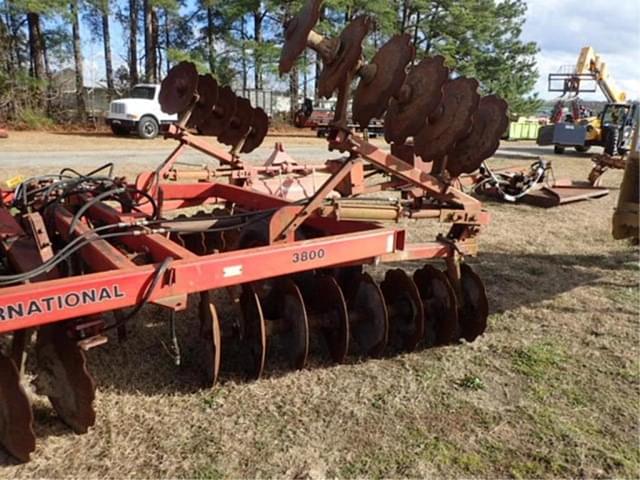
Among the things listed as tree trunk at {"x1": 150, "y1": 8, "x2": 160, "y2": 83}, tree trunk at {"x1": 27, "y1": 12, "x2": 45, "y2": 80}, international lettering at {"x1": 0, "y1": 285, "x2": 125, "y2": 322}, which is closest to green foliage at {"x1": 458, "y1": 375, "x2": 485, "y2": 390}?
international lettering at {"x1": 0, "y1": 285, "x2": 125, "y2": 322}

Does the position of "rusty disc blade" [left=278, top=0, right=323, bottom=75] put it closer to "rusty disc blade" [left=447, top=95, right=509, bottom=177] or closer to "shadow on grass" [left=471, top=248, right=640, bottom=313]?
"rusty disc blade" [left=447, top=95, right=509, bottom=177]

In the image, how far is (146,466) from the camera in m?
2.44

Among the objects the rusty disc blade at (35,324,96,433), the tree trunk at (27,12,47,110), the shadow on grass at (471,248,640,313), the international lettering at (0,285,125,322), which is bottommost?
the shadow on grass at (471,248,640,313)

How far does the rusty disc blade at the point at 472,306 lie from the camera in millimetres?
3623

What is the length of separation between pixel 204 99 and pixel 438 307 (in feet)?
10.8

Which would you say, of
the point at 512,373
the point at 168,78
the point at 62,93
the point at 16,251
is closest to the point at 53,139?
the point at 62,93

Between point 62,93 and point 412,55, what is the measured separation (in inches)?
1077

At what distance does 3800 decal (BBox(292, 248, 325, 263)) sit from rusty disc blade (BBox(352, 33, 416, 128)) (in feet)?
2.61

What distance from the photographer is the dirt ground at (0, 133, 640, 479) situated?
98.0 inches

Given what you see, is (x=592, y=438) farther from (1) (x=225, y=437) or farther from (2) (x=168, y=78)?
(2) (x=168, y=78)

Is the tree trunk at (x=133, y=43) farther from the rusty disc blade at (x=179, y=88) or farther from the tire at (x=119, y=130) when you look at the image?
the rusty disc blade at (x=179, y=88)

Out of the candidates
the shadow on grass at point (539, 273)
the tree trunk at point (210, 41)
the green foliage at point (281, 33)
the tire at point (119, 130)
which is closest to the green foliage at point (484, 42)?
the green foliage at point (281, 33)

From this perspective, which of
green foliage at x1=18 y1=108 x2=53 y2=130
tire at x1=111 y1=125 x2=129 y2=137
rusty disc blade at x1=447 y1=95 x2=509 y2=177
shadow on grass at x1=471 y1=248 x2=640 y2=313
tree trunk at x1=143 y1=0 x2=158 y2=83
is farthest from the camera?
tree trunk at x1=143 y1=0 x2=158 y2=83

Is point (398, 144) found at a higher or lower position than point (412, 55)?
lower
